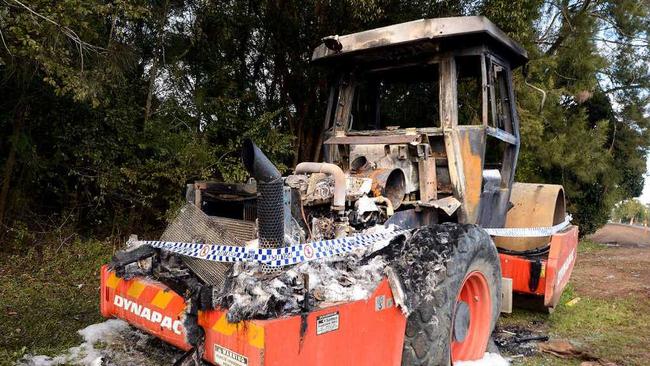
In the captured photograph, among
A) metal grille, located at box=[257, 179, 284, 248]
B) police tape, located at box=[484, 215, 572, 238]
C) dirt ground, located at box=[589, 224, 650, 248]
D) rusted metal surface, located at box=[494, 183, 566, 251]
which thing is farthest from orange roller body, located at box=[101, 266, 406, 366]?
dirt ground, located at box=[589, 224, 650, 248]

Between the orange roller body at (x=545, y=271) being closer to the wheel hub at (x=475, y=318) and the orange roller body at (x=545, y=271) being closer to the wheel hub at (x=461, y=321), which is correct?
the wheel hub at (x=475, y=318)

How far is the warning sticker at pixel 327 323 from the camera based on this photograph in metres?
2.69

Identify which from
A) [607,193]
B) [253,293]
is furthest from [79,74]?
[607,193]

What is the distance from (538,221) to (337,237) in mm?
2972

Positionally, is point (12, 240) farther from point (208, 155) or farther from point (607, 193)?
point (607, 193)

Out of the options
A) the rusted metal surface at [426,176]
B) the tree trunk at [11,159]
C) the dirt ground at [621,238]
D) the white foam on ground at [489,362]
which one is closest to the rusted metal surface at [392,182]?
the rusted metal surface at [426,176]

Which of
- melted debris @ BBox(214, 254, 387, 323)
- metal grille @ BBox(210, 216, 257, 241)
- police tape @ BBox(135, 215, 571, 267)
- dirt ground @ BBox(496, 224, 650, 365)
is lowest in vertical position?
dirt ground @ BBox(496, 224, 650, 365)

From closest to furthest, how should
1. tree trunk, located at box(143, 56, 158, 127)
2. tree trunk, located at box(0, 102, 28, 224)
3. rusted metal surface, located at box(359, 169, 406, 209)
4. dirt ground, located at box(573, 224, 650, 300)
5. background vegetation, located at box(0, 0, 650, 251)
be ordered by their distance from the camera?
rusted metal surface, located at box(359, 169, 406, 209), background vegetation, located at box(0, 0, 650, 251), tree trunk, located at box(0, 102, 28, 224), dirt ground, located at box(573, 224, 650, 300), tree trunk, located at box(143, 56, 158, 127)

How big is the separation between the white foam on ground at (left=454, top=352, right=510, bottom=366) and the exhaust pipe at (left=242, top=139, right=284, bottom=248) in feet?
5.96

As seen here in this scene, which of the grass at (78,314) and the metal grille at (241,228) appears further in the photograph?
the grass at (78,314)

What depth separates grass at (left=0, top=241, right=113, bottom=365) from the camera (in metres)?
4.28

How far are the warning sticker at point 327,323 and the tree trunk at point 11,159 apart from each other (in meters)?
5.35

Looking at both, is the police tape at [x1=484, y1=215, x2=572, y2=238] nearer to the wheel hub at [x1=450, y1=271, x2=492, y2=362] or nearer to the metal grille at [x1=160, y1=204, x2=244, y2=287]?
the wheel hub at [x1=450, y1=271, x2=492, y2=362]

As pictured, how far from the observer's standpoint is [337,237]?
364cm
